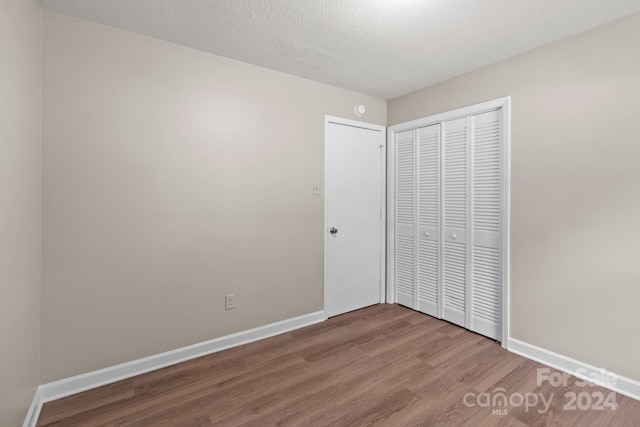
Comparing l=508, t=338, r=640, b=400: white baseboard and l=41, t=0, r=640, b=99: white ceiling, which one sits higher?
l=41, t=0, r=640, b=99: white ceiling

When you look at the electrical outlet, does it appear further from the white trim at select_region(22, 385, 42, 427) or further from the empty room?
the white trim at select_region(22, 385, 42, 427)

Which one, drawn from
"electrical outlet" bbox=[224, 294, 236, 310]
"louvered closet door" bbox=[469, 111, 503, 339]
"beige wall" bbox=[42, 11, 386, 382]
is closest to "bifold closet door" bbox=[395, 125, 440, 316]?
"louvered closet door" bbox=[469, 111, 503, 339]

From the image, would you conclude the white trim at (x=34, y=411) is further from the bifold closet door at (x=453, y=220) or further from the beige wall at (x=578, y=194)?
the beige wall at (x=578, y=194)

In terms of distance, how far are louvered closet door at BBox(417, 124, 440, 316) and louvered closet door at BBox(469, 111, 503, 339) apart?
1.26 feet

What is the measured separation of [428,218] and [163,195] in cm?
251

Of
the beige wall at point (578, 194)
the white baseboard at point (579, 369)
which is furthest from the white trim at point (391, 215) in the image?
the white baseboard at point (579, 369)

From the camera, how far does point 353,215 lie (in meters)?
3.24

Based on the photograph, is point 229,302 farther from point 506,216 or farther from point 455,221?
point 506,216

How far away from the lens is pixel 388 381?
201 cm

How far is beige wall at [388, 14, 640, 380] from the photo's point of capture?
73.2 inches

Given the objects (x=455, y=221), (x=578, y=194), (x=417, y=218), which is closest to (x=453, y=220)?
(x=455, y=221)

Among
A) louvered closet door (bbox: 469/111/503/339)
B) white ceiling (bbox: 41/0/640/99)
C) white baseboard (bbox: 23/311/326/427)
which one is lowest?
white baseboard (bbox: 23/311/326/427)

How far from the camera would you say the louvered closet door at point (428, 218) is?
303cm

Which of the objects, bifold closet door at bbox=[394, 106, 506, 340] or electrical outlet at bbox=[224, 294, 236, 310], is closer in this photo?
electrical outlet at bbox=[224, 294, 236, 310]
